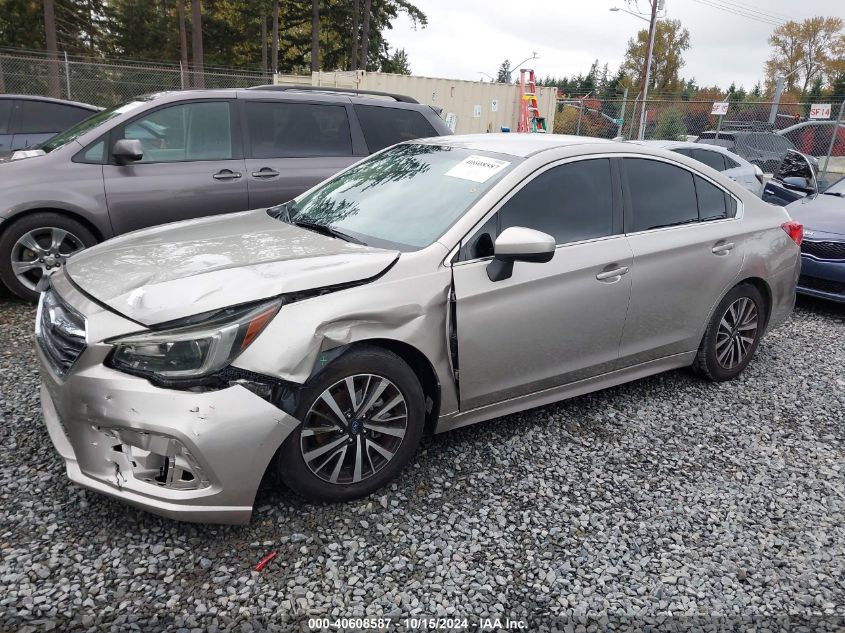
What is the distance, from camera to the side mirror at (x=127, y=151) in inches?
199

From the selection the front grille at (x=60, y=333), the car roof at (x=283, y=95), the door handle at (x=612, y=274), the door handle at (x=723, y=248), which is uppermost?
the car roof at (x=283, y=95)

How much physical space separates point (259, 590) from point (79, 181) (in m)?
4.11

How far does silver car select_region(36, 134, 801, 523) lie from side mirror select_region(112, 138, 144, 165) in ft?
6.41

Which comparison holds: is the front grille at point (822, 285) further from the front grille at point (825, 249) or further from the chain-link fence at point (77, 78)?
the chain-link fence at point (77, 78)

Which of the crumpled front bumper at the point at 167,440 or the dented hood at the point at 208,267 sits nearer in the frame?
the crumpled front bumper at the point at 167,440

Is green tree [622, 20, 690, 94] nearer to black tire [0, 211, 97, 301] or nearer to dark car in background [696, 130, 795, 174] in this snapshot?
dark car in background [696, 130, 795, 174]

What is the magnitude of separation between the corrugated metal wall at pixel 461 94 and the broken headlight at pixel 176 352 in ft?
61.9

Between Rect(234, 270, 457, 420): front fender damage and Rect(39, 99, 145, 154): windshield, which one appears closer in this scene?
Rect(234, 270, 457, 420): front fender damage

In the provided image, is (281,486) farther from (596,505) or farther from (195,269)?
(596,505)

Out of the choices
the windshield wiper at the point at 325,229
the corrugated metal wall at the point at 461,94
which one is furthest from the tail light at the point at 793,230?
the corrugated metal wall at the point at 461,94

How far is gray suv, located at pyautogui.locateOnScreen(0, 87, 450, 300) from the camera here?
5.01 metres

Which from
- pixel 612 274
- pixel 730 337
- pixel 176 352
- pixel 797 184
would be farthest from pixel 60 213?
pixel 797 184

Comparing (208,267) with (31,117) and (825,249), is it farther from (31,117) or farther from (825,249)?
(31,117)

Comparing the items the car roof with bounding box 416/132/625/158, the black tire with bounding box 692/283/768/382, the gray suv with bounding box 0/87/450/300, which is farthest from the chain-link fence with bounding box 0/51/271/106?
the black tire with bounding box 692/283/768/382
